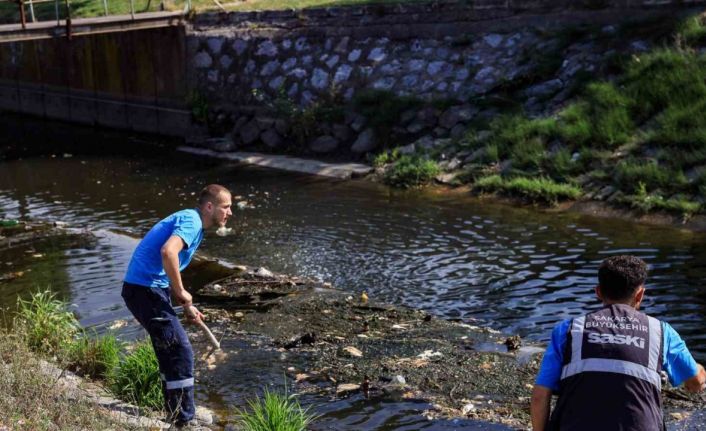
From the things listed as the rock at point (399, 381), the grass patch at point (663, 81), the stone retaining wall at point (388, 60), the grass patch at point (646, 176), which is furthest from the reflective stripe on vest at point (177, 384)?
the stone retaining wall at point (388, 60)

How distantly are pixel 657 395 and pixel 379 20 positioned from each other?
1805cm

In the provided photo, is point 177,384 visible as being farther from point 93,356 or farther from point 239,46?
point 239,46

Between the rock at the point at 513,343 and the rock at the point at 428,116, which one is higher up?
the rock at the point at 428,116

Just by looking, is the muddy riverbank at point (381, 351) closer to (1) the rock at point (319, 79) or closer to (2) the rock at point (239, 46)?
(1) the rock at point (319, 79)

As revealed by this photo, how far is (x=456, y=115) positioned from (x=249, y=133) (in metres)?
5.64

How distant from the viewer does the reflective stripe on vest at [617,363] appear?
4707mm

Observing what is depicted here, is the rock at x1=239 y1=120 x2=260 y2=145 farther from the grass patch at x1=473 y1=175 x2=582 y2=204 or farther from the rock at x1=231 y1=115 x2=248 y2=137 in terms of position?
the grass patch at x1=473 y1=175 x2=582 y2=204

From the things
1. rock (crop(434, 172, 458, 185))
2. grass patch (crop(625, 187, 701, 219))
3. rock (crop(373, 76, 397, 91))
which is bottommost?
rock (crop(434, 172, 458, 185))

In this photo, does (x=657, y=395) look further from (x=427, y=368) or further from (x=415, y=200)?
(x=415, y=200)

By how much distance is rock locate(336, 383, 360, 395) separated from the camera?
8500mm

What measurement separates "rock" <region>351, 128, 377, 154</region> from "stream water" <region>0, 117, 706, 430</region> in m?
1.40

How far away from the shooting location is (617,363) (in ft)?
15.5

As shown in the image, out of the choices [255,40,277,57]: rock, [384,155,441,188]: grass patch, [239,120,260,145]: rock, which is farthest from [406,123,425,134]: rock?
[255,40,277,57]: rock

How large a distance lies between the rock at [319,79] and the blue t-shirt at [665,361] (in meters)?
17.5
